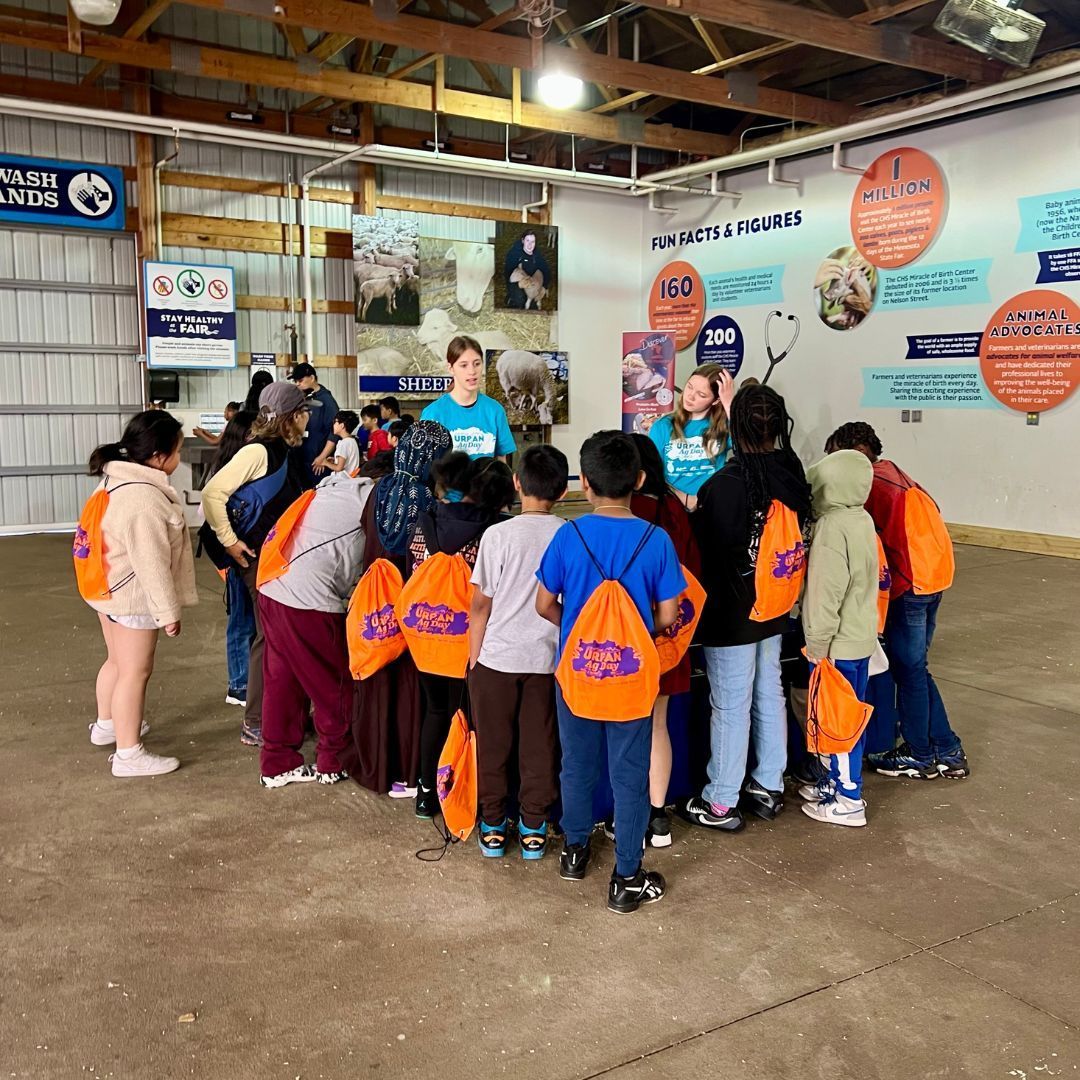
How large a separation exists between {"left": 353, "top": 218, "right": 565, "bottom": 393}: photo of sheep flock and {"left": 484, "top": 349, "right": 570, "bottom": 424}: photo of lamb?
4.9 inches

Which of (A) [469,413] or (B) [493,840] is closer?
(B) [493,840]

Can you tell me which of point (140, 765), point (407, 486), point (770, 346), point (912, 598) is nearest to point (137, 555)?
point (140, 765)

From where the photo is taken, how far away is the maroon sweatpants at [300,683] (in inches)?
137

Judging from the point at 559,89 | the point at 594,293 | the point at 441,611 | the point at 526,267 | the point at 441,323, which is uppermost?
the point at 559,89

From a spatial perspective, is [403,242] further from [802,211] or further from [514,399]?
[802,211]

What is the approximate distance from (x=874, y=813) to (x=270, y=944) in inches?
80.2

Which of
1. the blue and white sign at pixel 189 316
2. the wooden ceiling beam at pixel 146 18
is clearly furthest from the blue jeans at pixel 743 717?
the blue and white sign at pixel 189 316

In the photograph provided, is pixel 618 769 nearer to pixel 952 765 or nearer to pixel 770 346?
pixel 952 765

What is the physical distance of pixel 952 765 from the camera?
3760 millimetres

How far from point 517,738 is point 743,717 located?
0.76 metres

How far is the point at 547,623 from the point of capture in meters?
2.87

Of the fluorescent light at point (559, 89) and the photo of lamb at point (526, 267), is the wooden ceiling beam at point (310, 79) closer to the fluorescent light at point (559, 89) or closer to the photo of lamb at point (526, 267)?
the fluorescent light at point (559, 89)

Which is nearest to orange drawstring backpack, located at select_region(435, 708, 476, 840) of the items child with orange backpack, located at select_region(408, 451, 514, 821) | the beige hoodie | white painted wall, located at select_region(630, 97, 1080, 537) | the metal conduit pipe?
child with orange backpack, located at select_region(408, 451, 514, 821)

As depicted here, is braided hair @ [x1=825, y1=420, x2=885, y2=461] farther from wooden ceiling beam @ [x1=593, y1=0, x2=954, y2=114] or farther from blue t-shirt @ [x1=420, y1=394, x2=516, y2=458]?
wooden ceiling beam @ [x1=593, y1=0, x2=954, y2=114]
